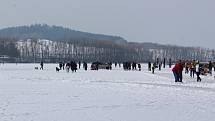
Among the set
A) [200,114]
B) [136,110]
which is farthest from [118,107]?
[200,114]

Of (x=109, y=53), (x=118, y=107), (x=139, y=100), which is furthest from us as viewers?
(x=109, y=53)

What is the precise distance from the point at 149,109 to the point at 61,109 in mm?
2920

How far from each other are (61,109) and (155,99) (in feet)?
17.4

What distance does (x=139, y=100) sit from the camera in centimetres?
1919

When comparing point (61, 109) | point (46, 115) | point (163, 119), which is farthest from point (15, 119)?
point (163, 119)

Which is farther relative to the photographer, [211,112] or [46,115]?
[211,112]

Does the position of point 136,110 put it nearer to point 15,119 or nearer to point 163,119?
point 163,119

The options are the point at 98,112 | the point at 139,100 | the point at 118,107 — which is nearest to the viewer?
the point at 98,112

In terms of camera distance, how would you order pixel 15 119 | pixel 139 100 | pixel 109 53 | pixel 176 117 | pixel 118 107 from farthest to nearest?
pixel 109 53 → pixel 139 100 → pixel 118 107 → pixel 176 117 → pixel 15 119

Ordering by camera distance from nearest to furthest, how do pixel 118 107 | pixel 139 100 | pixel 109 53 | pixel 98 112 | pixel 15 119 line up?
1. pixel 15 119
2. pixel 98 112
3. pixel 118 107
4. pixel 139 100
5. pixel 109 53

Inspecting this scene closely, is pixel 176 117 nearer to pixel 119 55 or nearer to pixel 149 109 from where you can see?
pixel 149 109

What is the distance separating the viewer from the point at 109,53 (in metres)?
200

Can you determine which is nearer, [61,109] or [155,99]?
[61,109]

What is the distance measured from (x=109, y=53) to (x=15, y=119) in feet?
612
